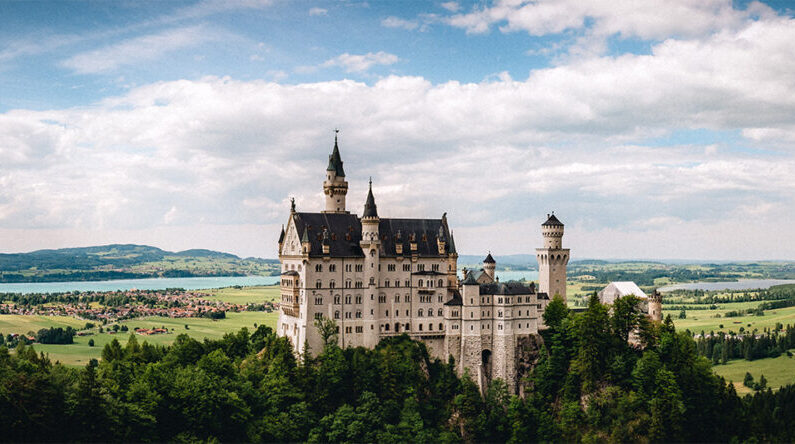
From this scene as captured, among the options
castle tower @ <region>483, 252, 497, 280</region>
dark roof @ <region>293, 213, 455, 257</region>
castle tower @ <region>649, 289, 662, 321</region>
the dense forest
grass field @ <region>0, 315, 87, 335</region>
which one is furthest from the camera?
grass field @ <region>0, 315, 87, 335</region>

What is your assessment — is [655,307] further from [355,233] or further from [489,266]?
[355,233]

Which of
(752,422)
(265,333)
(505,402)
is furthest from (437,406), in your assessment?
(752,422)

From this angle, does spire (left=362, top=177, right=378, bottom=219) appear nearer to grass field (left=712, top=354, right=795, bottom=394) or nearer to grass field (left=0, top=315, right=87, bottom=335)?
grass field (left=712, top=354, right=795, bottom=394)

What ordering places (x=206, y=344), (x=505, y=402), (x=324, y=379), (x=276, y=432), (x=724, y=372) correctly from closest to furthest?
(x=276, y=432), (x=324, y=379), (x=505, y=402), (x=206, y=344), (x=724, y=372)

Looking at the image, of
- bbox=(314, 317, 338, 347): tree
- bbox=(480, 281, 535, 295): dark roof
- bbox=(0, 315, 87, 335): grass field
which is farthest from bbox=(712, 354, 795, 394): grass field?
bbox=(0, 315, 87, 335): grass field

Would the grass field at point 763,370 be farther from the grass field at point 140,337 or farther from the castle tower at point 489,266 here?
the grass field at point 140,337

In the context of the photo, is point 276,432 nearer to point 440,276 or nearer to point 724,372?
point 440,276

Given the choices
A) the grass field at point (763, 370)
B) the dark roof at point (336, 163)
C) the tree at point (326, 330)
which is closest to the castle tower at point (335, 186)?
the dark roof at point (336, 163)
